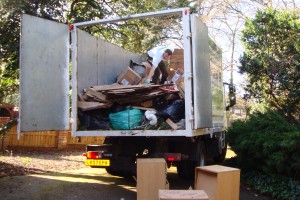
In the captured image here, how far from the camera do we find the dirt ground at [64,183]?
614 cm

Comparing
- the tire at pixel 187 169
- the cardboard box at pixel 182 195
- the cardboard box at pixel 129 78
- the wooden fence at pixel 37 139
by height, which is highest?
the cardboard box at pixel 129 78

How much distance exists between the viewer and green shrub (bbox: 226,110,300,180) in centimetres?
630

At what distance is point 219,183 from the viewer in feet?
14.1

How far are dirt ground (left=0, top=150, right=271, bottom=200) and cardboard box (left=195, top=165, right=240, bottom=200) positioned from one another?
1756 millimetres

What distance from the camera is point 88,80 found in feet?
20.5

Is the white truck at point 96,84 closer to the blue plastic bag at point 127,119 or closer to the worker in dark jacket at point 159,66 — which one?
the blue plastic bag at point 127,119

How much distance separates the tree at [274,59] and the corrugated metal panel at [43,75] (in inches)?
234

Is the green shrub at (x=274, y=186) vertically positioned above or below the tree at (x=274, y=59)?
below

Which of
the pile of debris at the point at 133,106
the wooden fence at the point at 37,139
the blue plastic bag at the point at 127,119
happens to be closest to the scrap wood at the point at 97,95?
the pile of debris at the point at 133,106

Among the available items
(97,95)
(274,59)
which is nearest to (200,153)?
(97,95)

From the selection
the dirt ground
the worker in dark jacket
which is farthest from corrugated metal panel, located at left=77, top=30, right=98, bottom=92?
the dirt ground

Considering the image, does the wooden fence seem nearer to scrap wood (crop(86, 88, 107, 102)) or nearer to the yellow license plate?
the yellow license plate

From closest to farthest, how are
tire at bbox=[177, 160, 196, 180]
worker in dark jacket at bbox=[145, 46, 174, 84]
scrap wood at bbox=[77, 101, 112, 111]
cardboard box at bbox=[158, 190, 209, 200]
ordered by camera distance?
cardboard box at bbox=[158, 190, 209, 200]
scrap wood at bbox=[77, 101, 112, 111]
worker in dark jacket at bbox=[145, 46, 174, 84]
tire at bbox=[177, 160, 196, 180]

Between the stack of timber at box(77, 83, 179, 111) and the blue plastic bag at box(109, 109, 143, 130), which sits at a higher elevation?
the stack of timber at box(77, 83, 179, 111)
